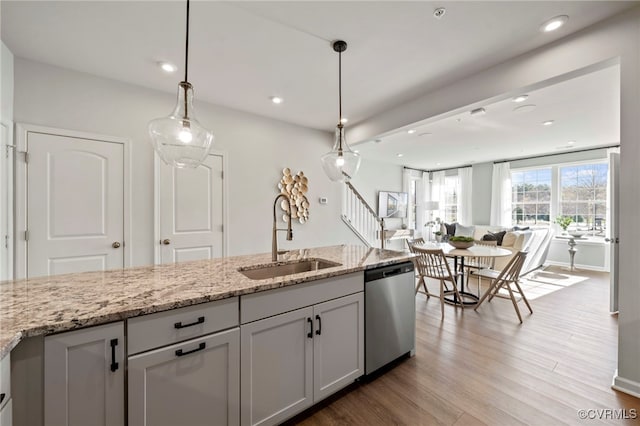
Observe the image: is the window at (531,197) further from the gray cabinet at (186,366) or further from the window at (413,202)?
the gray cabinet at (186,366)

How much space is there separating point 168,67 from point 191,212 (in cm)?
161

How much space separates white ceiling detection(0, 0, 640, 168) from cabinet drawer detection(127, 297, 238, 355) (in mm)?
2028

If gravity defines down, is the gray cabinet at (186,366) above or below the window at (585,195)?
below

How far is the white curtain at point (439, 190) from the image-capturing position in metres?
8.50

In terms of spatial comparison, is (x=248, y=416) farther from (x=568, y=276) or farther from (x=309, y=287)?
(x=568, y=276)

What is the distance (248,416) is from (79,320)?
3.16ft

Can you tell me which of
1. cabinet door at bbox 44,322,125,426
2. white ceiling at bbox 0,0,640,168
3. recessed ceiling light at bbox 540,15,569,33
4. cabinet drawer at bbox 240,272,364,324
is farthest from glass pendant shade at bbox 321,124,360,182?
cabinet door at bbox 44,322,125,426

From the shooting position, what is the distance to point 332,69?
105 inches

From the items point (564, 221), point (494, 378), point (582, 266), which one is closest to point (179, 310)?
point (494, 378)

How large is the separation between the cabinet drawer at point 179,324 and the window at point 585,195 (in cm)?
792

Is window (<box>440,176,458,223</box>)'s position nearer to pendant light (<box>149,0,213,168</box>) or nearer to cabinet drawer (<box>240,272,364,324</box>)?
cabinet drawer (<box>240,272,364,324</box>)

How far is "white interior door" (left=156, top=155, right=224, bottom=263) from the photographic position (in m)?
3.12

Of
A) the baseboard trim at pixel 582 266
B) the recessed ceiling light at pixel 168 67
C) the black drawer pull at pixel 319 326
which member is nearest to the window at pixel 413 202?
the baseboard trim at pixel 582 266

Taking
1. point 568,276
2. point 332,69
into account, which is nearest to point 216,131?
point 332,69
